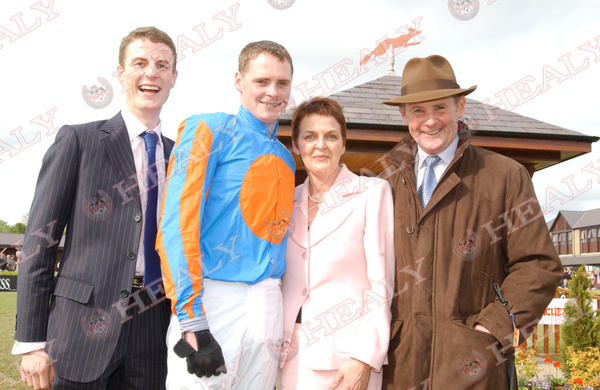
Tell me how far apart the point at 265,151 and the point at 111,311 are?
1.25m

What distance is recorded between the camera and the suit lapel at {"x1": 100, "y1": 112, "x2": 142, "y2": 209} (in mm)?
2861

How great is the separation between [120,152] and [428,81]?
6.60 ft

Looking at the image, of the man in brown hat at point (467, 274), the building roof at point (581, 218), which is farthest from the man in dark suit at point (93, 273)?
the building roof at point (581, 218)

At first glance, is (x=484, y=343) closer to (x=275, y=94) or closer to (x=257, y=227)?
(x=257, y=227)

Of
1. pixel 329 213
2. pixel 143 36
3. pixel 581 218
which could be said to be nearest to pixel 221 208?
pixel 329 213

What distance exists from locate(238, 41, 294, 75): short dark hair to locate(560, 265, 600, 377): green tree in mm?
7183

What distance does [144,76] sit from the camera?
9.89ft

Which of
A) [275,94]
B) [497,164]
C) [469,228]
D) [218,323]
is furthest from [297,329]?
[497,164]

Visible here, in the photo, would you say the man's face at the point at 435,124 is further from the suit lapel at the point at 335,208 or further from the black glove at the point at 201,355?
the black glove at the point at 201,355

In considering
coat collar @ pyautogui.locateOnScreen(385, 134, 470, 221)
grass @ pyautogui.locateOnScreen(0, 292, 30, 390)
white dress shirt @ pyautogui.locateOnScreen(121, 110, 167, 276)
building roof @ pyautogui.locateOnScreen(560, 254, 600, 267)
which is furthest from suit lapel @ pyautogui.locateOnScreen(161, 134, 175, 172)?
building roof @ pyautogui.locateOnScreen(560, 254, 600, 267)

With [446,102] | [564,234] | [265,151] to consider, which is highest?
[446,102]

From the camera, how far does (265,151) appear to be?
9.22ft

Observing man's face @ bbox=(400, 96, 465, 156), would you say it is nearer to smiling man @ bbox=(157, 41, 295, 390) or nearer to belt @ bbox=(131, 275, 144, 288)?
smiling man @ bbox=(157, 41, 295, 390)

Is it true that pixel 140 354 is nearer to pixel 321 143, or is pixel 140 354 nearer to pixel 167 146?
pixel 167 146
